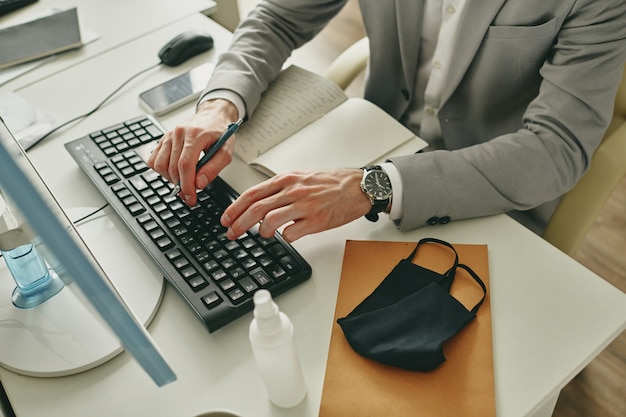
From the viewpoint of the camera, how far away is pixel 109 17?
1602mm

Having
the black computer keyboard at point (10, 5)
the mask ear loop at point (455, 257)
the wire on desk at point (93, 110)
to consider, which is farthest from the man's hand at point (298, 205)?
the black computer keyboard at point (10, 5)

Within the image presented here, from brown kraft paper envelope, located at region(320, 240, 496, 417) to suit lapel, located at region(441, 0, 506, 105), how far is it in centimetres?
50

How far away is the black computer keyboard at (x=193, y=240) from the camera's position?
0.85 metres

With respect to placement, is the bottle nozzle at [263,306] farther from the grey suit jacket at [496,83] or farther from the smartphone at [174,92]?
the smartphone at [174,92]

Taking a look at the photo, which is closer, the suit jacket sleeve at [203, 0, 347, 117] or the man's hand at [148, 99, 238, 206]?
the man's hand at [148, 99, 238, 206]

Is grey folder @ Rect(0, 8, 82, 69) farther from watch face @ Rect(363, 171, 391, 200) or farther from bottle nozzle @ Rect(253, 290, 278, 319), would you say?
bottle nozzle @ Rect(253, 290, 278, 319)

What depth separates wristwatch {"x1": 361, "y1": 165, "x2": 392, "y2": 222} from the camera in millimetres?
959

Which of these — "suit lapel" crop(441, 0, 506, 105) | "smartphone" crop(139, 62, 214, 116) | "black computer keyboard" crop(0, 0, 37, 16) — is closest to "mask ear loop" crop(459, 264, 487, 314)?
"suit lapel" crop(441, 0, 506, 105)

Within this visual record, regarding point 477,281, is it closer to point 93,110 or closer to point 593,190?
point 593,190

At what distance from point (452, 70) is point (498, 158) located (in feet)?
0.99

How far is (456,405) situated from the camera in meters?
0.73

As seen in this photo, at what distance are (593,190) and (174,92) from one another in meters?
0.88

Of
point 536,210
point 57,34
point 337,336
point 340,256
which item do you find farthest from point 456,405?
point 57,34

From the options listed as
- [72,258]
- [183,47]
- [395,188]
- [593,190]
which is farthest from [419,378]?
[183,47]
